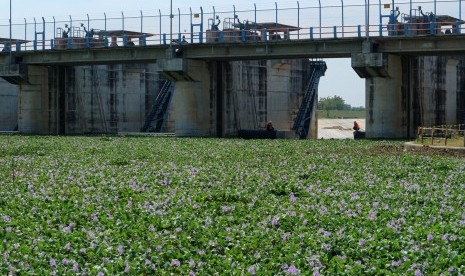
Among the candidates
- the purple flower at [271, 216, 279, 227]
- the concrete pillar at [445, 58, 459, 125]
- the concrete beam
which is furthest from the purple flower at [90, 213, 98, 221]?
the concrete pillar at [445, 58, 459, 125]

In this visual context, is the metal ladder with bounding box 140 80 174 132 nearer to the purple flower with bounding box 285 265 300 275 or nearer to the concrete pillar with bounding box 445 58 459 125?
the concrete pillar with bounding box 445 58 459 125

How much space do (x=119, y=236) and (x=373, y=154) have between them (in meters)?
23.4

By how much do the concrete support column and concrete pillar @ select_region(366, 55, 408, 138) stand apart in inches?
1075

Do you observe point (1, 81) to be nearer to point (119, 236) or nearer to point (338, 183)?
point (338, 183)

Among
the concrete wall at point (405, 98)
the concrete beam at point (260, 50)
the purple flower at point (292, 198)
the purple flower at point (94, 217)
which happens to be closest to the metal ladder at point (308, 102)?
the concrete wall at point (405, 98)

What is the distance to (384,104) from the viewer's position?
5497 cm

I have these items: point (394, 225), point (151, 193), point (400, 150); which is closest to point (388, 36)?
point (400, 150)

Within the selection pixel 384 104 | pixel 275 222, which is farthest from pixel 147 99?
pixel 275 222

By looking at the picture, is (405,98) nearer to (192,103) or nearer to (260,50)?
(260,50)

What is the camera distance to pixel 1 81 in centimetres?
7500

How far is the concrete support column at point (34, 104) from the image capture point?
2692 inches

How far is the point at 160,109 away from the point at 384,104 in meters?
26.2

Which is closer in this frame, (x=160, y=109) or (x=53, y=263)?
(x=53, y=263)

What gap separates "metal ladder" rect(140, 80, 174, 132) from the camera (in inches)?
2953
